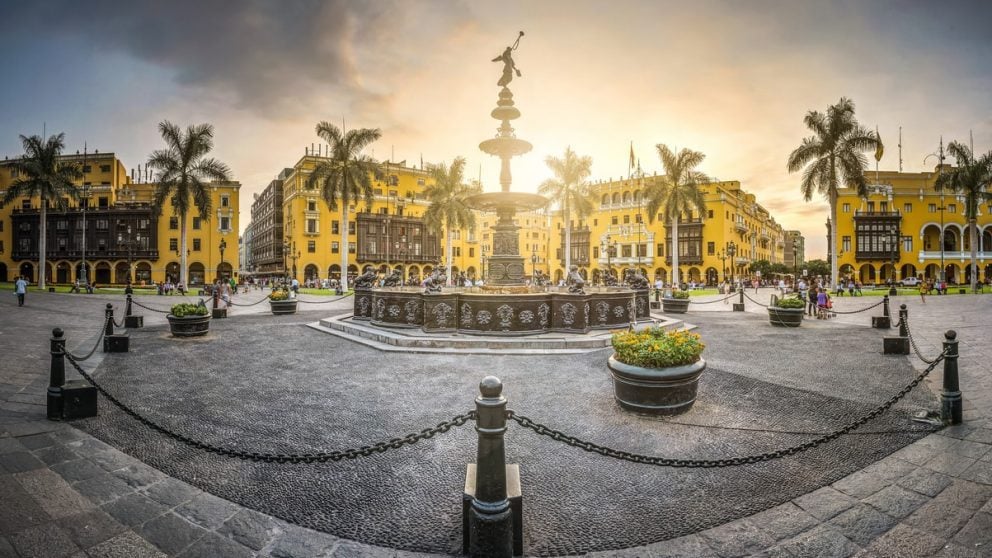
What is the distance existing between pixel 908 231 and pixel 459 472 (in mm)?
81299

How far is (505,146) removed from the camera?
1484 cm

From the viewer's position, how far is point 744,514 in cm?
337

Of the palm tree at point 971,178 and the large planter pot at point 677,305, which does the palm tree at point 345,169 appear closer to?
the large planter pot at point 677,305

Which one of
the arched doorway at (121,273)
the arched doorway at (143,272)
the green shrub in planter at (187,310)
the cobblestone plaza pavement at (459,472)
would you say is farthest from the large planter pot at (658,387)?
the arched doorway at (121,273)

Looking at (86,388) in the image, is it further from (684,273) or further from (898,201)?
(898,201)

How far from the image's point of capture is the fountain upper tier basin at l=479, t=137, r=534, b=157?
48.1 ft

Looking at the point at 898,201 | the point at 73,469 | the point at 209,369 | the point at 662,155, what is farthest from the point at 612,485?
the point at 898,201

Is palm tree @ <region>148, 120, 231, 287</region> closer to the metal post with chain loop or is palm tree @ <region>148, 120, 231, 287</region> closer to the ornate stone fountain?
the ornate stone fountain

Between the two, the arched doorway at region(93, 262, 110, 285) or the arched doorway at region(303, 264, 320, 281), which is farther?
the arched doorway at region(303, 264, 320, 281)

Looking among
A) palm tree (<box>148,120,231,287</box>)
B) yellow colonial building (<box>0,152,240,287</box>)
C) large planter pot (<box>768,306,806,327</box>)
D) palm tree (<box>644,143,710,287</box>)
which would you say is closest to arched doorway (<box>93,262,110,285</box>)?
yellow colonial building (<box>0,152,240,287</box>)

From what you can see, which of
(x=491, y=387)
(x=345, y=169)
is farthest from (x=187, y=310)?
(x=345, y=169)

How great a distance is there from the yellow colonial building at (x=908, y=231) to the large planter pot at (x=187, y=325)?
7444 centimetres

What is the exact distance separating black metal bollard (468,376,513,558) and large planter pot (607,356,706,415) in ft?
10.4

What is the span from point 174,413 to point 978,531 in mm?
8092
